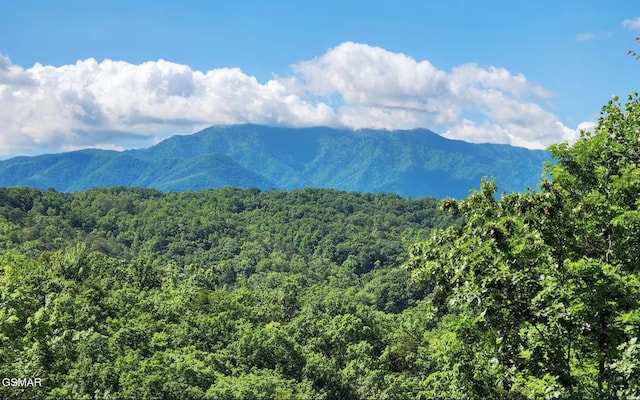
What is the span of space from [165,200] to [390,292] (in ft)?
322

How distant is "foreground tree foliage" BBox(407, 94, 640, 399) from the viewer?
396 inches

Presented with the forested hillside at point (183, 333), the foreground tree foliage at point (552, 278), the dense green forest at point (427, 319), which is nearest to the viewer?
the foreground tree foliage at point (552, 278)

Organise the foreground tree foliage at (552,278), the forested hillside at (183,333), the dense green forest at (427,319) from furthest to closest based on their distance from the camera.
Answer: the forested hillside at (183,333) < the dense green forest at (427,319) < the foreground tree foliage at (552,278)

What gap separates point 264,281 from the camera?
4599 inches

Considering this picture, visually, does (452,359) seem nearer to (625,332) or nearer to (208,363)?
(625,332)

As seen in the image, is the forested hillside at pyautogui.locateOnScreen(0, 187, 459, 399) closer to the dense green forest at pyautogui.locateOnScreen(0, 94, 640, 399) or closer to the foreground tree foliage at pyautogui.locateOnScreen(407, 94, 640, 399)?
the dense green forest at pyautogui.locateOnScreen(0, 94, 640, 399)

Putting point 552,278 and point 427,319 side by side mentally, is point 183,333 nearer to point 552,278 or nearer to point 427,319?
point 427,319

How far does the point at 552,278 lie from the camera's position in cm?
977

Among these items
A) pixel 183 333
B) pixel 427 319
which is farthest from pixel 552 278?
pixel 183 333

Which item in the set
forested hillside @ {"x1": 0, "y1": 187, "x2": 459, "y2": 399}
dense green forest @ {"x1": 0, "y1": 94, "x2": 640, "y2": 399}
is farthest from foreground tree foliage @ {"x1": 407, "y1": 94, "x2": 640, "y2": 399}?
forested hillside @ {"x1": 0, "y1": 187, "x2": 459, "y2": 399}

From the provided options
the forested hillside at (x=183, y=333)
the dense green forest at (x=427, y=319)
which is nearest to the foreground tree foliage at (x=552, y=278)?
the dense green forest at (x=427, y=319)

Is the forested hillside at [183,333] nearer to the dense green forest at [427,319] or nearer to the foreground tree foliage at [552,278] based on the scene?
the dense green forest at [427,319]

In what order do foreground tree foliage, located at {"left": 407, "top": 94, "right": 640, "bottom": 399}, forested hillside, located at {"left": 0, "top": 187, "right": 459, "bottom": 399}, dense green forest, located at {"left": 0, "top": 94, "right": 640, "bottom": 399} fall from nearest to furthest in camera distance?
foreground tree foliage, located at {"left": 407, "top": 94, "right": 640, "bottom": 399}, dense green forest, located at {"left": 0, "top": 94, "right": 640, "bottom": 399}, forested hillside, located at {"left": 0, "top": 187, "right": 459, "bottom": 399}

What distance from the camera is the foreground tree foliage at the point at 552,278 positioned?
10.0 metres
